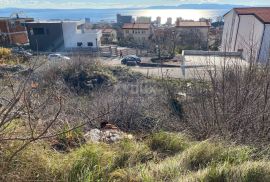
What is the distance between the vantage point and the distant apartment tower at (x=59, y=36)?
126 feet

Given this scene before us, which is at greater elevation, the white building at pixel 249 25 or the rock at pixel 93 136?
the white building at pixel 249 25

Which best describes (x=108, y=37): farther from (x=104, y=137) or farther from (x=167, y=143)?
(x=167, y=143)

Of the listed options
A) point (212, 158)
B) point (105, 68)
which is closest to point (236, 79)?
point (212, 158)

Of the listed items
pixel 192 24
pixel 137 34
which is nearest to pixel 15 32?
→ pixel 137 34

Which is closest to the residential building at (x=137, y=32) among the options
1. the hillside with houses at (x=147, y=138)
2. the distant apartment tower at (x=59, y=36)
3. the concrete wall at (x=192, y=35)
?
the concrete wall at (x=192, y=35)

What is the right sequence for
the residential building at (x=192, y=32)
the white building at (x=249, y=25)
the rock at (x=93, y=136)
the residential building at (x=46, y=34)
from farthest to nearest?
the residential building at (x=192, y=32)
the residential building at (x=46, y=34)
the white building at (x=249, y=25)
the rock at (x=93, y=136)

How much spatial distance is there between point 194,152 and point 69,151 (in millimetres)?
1742

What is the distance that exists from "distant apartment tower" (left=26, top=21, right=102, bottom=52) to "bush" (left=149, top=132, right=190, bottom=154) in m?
36.7

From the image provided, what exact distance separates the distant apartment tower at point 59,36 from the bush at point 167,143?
120ft

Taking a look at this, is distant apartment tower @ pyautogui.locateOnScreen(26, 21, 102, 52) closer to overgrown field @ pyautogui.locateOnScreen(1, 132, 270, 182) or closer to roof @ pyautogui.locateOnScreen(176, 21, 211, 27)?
roof @ pyautogui.locateOnScreen(176, 21, 211, 27)

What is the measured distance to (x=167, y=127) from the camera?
535 cm

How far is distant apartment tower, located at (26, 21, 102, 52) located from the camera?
38500mm

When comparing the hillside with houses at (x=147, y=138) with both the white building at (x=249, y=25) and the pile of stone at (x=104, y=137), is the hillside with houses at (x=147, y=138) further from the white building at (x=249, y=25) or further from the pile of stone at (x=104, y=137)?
the white building at (x=249, y=25)

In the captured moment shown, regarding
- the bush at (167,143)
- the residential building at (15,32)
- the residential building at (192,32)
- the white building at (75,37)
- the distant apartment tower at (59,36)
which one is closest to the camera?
the bush at (167,143)
